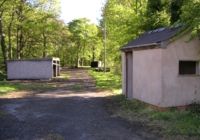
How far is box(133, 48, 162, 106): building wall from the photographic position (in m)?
15.1

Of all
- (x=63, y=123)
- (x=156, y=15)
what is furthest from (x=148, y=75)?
(x=156, y=15)

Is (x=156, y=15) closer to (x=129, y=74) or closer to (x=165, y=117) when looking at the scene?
(x=129, y=74)

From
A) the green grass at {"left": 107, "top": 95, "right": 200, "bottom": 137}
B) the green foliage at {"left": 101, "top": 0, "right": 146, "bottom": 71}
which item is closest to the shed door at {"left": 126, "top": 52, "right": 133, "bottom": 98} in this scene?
the green grass at {"left": 107, "top": 95, "right": 200, "bottom": 137}

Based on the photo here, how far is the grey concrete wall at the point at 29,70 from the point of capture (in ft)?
125

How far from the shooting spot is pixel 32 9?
4578 centimetres

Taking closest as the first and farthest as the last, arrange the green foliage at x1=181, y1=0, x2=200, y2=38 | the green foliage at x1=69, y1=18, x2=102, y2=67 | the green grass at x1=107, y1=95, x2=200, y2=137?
the green grass at x1=107, y1=95, x2=200, y2=137
the green foliage at x1=181, y1=0, x2=200, y2=38
the green foliage at x1=69, y1=18, x2=102, y2=67

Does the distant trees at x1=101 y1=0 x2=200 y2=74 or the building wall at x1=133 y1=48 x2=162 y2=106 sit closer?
the building wall at x1=133 y1=48 x2=162 y2=106

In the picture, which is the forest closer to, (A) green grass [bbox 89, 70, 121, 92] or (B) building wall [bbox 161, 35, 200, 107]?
Answer: (B) building wall [bbox 161, 35, 200, 107]

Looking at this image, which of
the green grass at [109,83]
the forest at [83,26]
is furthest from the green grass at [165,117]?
the green grass at [109,83]

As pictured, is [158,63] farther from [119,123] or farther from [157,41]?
[119,123]

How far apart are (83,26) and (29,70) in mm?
39161

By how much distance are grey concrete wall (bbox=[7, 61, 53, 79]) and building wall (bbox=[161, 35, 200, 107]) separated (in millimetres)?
24948

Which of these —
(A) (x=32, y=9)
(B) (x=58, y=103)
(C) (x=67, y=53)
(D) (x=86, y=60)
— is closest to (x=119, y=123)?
(B) (x=58, y=103)

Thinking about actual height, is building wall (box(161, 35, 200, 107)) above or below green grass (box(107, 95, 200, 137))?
above
